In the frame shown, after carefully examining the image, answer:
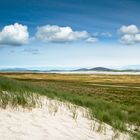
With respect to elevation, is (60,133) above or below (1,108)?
below

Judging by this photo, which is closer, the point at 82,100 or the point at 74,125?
the point at 74,125

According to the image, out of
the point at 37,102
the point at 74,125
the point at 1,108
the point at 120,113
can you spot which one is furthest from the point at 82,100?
the point at 1,108

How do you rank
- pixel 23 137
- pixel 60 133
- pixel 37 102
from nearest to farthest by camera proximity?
1. pixel 23 137
2. pixel 60 133
3. pixel 37 102

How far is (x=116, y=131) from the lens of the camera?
10789mm

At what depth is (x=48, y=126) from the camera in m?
9.13

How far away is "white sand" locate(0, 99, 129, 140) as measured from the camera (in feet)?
26.0

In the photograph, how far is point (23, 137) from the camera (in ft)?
24.7

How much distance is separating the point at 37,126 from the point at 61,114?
8.30 ft

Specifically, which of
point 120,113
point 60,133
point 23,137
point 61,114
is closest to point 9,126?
point 23,137

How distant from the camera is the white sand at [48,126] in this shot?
7.91 metres

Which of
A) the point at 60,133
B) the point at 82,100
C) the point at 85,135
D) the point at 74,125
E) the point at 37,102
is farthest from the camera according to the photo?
the point at 82,100

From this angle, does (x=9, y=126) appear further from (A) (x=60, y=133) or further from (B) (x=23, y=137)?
(A) (x=60, y=133)

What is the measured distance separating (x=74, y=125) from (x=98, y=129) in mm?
906

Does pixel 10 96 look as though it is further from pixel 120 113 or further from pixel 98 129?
pixel 120 113
